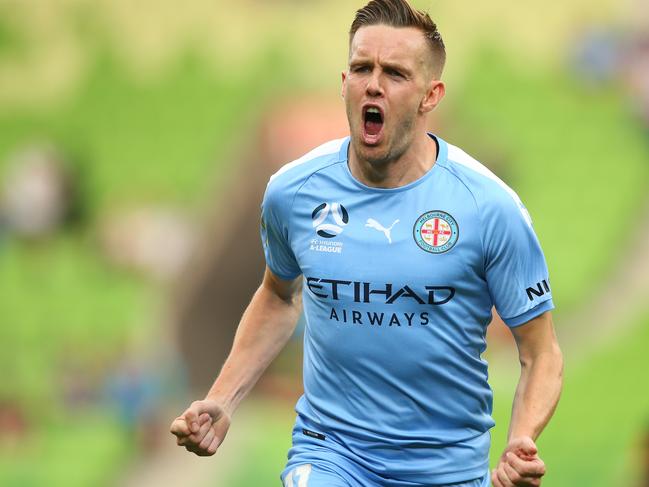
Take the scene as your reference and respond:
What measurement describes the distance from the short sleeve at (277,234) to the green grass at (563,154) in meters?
7.73

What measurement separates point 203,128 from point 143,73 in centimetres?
85

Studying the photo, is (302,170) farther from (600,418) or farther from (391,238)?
(600,418)

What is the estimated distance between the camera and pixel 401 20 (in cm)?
464

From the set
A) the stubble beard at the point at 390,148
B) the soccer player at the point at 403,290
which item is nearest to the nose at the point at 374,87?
the soccer player at the point at 403,290

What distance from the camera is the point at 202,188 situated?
12.9 m

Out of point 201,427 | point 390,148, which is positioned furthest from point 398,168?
point 201,427

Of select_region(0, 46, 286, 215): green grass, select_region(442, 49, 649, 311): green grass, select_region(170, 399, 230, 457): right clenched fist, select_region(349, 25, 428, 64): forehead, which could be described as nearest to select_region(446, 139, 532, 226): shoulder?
select_region(349, 25, 428, 64): forehead

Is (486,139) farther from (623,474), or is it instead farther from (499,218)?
(499,218)

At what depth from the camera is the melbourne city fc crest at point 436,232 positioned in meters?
4.54

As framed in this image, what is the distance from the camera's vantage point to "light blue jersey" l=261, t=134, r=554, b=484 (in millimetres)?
4547

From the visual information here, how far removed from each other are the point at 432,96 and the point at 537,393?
3.65 feet

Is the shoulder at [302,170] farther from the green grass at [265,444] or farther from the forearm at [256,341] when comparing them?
the green grass at [265,444]

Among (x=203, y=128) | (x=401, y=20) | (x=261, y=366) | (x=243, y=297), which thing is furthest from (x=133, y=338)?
(x=401, y=20)

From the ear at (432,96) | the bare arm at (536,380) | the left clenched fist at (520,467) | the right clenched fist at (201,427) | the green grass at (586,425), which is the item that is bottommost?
the green grass at (586,425)
